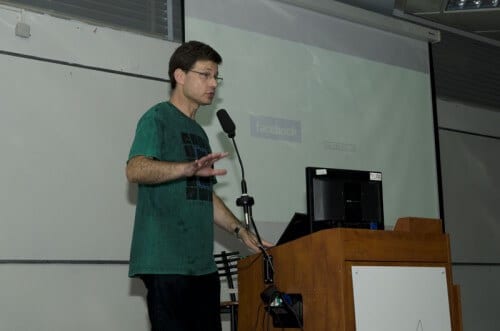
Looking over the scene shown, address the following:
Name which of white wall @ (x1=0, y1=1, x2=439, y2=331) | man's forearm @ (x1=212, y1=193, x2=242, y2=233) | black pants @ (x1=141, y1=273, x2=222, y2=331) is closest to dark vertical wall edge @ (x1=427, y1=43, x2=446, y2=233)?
white wall @ (x1=0, y1=1, x2=439, y2=331)

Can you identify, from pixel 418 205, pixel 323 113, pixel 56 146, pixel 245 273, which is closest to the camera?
pixel 245 273

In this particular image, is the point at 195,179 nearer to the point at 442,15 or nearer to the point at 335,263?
the point at 335,263

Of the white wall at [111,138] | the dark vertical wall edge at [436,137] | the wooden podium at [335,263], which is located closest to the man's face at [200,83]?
the wooden podium at [335,263]

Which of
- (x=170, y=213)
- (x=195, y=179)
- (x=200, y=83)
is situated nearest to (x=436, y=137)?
(x=200, y=83)

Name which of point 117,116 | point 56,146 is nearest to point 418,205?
point 117,116

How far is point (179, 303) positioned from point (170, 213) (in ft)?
0.97

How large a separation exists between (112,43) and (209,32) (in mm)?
570

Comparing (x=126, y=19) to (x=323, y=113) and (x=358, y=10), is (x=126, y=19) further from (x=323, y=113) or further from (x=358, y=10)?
(x=358, y=10)

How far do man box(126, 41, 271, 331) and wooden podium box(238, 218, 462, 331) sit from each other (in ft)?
0.57

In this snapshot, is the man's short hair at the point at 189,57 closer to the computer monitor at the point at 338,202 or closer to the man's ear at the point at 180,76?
the man's ear at the point at 180,76

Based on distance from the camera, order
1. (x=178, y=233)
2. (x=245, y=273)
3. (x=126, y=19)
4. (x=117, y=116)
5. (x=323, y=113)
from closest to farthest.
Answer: (x=178, y=233), (x=245, y=273), (x=117, y=116), (x=126, y=19), (x=323, y=113)

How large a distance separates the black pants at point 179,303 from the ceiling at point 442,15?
295 cm

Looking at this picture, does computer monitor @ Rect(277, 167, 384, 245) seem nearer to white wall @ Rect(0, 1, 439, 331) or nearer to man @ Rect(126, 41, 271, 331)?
man @ Rect(126, 41, 271, 331)

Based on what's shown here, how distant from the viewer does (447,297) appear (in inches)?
80.1
